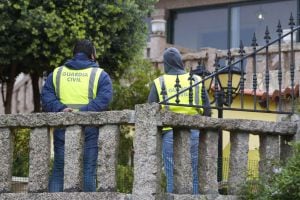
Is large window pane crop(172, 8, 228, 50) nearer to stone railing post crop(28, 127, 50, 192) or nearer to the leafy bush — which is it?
the leafy bush

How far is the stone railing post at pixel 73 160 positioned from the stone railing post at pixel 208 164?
106 cm

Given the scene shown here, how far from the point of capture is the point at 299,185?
7055mm

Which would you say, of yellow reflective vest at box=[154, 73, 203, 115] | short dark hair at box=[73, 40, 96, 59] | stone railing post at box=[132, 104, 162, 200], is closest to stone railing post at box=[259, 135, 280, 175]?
yellow reflective vest at box=[154, 73, 203, 115]

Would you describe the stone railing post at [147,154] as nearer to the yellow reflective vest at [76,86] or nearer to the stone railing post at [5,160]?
the yellow reflective vest at [76,86]

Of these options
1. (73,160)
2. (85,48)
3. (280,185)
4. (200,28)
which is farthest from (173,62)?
(200,28)

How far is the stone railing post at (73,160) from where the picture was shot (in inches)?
297

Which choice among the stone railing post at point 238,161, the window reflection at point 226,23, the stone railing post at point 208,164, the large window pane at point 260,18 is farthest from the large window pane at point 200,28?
the stone railing post at point 208,164

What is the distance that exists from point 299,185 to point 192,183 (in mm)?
950

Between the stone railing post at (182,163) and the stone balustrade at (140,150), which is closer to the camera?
the stone balustrade at (140,150)

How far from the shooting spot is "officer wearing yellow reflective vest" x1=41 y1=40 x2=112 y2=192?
7742mm

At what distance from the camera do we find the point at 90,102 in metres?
8.00

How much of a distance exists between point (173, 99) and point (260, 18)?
1100 centimetres

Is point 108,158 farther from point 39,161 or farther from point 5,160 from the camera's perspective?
point 5,160

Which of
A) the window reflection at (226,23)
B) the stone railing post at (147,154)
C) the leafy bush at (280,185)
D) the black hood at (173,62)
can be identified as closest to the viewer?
the leafy bush at (280,185)
